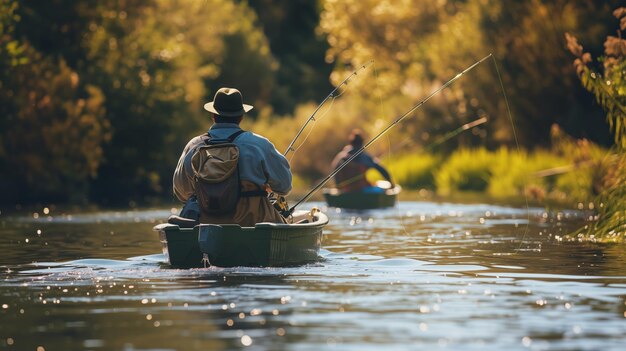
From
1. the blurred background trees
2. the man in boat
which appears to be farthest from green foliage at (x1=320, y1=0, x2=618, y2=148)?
the man in boat

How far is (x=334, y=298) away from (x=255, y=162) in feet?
10.6

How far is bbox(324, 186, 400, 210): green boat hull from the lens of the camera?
32.1 metres

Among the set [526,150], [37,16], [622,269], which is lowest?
[622,269]

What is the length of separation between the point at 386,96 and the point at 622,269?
4545cm

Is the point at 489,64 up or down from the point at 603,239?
up

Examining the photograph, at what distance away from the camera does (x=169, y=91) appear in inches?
1766

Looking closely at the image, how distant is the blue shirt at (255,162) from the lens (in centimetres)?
1633

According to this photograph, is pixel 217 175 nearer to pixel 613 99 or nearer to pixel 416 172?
pixel 613 99

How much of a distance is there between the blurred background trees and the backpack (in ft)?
48.2

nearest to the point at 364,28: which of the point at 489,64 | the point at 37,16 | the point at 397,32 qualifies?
the point at 397,32

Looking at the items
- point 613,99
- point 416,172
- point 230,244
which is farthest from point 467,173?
point 230,244

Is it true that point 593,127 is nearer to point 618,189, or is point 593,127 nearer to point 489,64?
point 489,64

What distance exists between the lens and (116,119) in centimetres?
4356

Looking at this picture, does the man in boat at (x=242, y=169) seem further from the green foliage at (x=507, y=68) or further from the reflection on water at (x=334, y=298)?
the green foliage at (x=507, y=68)
